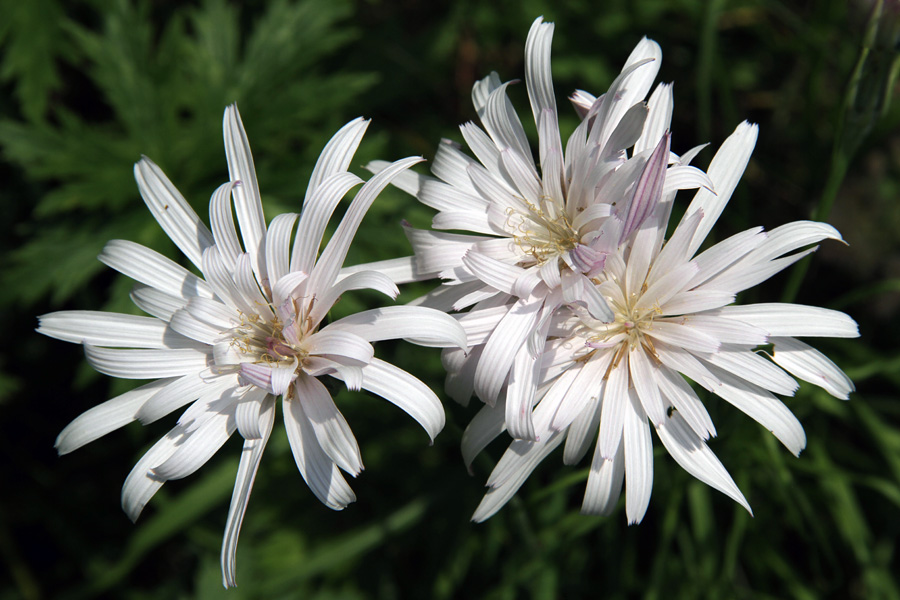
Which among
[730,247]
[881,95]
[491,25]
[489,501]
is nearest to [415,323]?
[489,501]

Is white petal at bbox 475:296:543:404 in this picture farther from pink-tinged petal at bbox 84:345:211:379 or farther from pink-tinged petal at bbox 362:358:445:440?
pink-tinged petal at bbox 84:345:211:379

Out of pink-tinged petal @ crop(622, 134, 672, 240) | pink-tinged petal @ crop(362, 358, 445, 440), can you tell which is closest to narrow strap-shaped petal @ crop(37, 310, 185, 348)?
pink-tinged petal @ crop(362, 358, 445, 440)

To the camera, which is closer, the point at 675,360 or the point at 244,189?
the point at 675,360

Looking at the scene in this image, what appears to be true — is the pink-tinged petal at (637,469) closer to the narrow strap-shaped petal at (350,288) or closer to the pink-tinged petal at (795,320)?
the pink-tinged petal at (795,320)

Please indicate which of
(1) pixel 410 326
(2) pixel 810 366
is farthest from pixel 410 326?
(2) pixel 810 366

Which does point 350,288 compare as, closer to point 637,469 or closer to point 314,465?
point 314,465

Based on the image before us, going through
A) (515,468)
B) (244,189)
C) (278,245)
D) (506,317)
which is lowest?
(515,468)

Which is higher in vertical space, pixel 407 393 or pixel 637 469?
pixel 407 393
